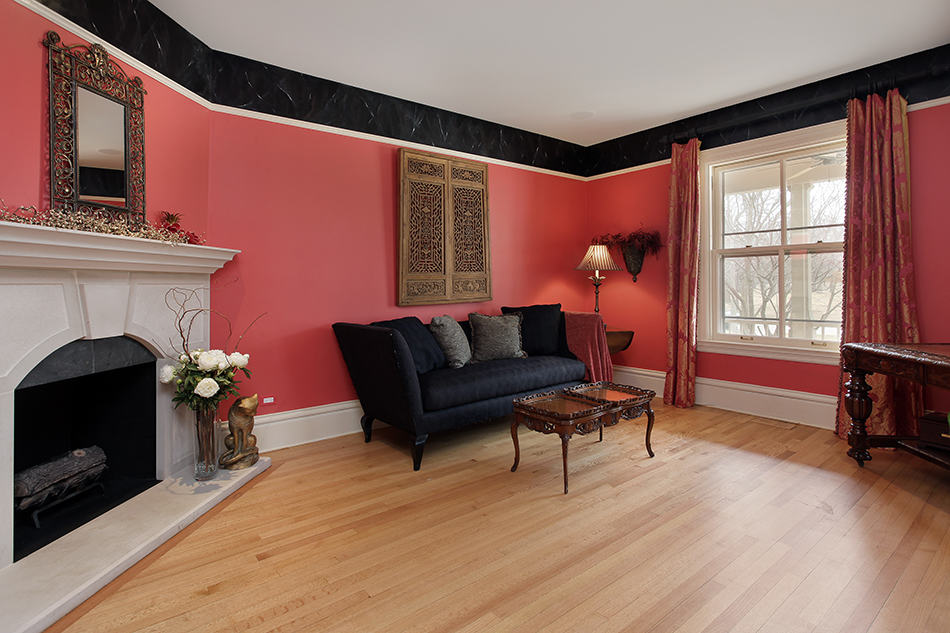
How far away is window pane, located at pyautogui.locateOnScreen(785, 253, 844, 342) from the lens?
12.9 feet

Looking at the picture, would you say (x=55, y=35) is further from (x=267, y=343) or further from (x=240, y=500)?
(x=240, y=500)

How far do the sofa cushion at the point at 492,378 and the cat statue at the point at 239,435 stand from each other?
3.49 feet

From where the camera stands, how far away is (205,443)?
2.74 m

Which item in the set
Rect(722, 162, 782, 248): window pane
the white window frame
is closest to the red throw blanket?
the white window frame

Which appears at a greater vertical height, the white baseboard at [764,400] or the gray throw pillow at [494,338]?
the gray throw pillow at [494,338]

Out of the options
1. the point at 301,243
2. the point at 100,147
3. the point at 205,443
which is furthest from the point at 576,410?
the point at 100,147

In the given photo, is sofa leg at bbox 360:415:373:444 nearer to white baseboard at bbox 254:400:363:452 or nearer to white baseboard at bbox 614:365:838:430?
white baseboard at bbox 254:400:363:452

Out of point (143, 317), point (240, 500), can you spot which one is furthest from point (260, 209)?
point (240, 500)

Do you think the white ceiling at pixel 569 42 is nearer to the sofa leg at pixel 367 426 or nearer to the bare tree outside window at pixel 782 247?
the bare tree outside window at pixel 782 247

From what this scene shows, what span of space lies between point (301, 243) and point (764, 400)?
13.4ft

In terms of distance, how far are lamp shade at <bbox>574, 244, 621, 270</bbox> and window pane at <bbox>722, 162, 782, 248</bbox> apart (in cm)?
108

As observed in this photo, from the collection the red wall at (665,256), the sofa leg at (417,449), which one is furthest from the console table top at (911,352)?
the sofa leg at (417,449)

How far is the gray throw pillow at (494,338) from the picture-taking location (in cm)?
413

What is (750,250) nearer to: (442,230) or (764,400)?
(764,400)
